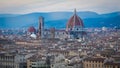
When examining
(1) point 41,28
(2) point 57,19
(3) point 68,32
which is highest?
(2) point 57,19

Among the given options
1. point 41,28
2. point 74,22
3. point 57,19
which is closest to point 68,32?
point 74,22

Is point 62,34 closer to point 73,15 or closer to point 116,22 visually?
point 73,15

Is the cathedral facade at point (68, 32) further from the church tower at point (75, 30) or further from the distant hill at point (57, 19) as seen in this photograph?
the distant hill at point (57, 19)

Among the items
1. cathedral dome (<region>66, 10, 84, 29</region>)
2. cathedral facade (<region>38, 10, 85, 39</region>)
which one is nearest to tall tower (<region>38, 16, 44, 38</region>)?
cathedral facade (<region>38, 10, 85, 39</region>)

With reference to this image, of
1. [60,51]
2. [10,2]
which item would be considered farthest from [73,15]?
[10,2]

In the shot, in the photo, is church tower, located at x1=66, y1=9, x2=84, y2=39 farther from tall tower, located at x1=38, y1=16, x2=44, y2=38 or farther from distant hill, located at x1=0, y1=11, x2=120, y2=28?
distant hill, located at x1=0, y1=11, x2=120, y2=28

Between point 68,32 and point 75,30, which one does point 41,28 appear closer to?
point 68,32

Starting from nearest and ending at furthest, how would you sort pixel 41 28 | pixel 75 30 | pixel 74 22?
pixel 41 28, pixel 74 22, pixel 75 30
